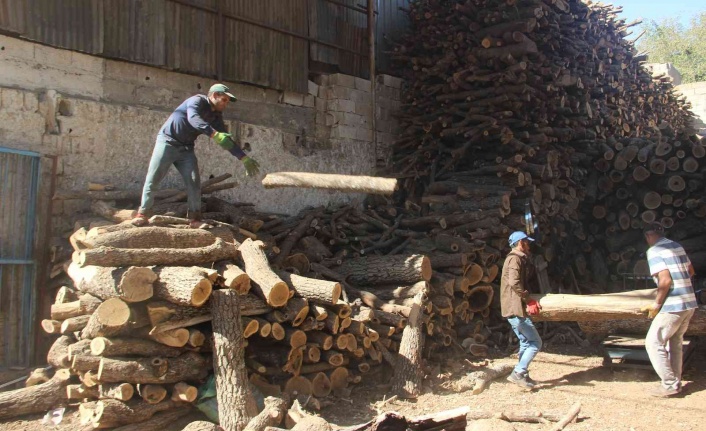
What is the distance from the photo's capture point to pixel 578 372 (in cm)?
802

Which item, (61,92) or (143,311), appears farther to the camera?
(61,92)

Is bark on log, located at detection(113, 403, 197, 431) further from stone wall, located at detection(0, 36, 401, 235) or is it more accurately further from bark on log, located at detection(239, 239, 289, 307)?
stone wall, located at detection(0, 36, 401, 235)

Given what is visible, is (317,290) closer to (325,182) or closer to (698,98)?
(325,182)

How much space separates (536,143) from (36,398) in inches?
329

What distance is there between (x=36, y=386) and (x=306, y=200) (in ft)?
19.9

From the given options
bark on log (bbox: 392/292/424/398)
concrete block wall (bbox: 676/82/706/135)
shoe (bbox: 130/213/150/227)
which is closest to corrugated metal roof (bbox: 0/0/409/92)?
shoe (bbox: 130/213/150/227)

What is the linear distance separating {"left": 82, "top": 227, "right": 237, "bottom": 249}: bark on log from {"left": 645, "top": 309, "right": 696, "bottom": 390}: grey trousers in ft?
16.2

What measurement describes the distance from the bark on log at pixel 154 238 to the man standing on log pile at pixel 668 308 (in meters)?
4.87

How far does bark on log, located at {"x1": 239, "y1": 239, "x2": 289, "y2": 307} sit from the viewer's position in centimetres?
616

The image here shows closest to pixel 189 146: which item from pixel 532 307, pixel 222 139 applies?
pixel 222 139

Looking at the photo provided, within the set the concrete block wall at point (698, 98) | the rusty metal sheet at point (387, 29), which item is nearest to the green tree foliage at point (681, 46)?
the concrete block wall at point (698, 98)

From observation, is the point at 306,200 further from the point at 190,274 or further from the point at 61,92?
the point at 190,274

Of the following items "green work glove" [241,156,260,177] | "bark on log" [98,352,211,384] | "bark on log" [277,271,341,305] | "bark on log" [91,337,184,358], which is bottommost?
"bark on log" [98,352,211,384]

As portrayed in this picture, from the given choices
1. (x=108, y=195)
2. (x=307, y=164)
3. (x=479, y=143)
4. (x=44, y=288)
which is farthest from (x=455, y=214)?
(x=44, y=288)
